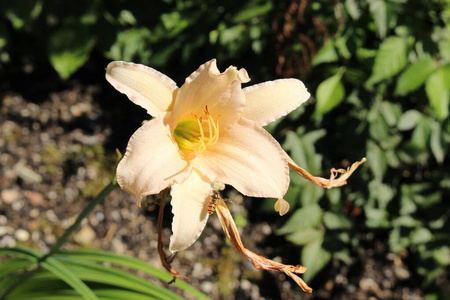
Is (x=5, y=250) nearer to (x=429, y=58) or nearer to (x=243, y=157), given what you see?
(x=243, y=157)

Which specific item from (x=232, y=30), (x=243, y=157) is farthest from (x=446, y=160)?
(x=243, y=157)

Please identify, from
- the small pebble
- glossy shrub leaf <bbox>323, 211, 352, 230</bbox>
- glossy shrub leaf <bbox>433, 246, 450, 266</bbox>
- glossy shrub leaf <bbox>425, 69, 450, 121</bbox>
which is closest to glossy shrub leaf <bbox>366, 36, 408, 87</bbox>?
glossy shrub leaf <bbox>425, 69, 450, 121</bbox>

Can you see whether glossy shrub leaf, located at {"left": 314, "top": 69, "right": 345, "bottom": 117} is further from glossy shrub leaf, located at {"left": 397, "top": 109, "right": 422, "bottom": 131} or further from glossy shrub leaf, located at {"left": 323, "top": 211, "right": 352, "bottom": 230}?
glossy shrub leaf, located at {"left": 323, "top": 211, "right": 352, "bottom": 230}

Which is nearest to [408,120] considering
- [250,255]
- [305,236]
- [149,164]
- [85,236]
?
[305,236]

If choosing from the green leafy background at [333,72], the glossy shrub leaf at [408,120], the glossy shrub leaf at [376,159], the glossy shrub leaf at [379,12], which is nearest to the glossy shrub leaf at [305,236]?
the green leafy background at [333,72]

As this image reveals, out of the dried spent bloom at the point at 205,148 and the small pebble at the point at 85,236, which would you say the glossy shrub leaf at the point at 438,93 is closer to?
the dried spent bloom at the point at 205,148

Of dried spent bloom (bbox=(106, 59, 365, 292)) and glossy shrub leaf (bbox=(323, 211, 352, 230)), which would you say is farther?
glossy shrub leaf (bbox=(323, 211, 352, 230))

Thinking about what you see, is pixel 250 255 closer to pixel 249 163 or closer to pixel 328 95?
pixel 249 163
